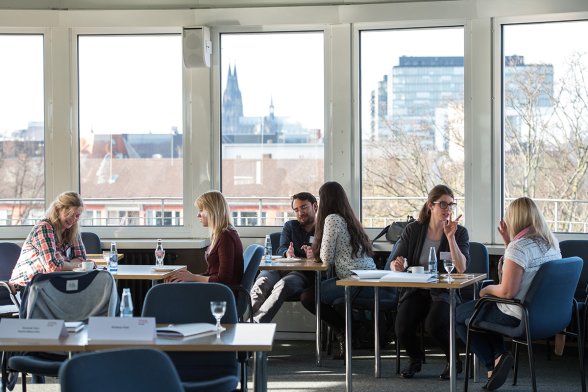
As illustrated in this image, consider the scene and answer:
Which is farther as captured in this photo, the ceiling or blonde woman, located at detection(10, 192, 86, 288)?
the ceiling

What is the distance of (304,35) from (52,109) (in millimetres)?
2421

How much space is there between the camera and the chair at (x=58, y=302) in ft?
15.5

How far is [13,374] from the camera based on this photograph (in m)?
5.24

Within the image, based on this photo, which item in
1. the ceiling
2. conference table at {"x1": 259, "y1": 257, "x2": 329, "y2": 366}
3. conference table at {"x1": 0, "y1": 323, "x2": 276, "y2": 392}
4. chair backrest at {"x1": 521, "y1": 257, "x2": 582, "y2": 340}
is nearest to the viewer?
conference table at {"x1": 0, "y1": 323, "x2": 276, "y2": 392}

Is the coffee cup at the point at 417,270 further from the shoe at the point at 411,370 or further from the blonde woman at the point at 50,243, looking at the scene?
the blonde woman at the point at 50,243

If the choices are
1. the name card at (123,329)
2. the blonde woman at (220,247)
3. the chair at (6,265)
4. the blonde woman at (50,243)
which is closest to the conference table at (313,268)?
the blonde woman at (220,247)

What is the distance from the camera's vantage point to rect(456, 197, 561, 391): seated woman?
18.6 ft

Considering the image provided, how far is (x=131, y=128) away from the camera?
8.66 metres

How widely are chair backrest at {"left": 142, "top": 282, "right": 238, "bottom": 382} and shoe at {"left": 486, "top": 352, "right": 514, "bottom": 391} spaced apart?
223 centimetres

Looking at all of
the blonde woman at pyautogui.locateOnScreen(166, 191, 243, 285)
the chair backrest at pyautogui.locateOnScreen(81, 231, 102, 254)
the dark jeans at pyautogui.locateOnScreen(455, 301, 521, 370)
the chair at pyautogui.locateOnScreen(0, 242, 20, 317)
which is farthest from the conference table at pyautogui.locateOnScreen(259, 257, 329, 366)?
the chair at pyautogui.locateOnScreen(0, 242, 20, 317)

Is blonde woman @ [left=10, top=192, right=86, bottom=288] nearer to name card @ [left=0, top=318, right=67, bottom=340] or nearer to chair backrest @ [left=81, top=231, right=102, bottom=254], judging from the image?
chair backrest @ [left=81, top=231, right=102, bottom=254]

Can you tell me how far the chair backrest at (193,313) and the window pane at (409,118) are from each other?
4.11 meters

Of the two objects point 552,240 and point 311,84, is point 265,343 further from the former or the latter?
point 311,84

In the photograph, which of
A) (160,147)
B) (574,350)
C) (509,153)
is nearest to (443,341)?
(574,350)
